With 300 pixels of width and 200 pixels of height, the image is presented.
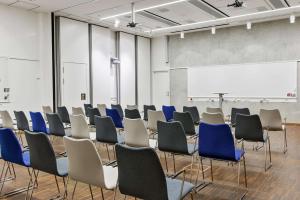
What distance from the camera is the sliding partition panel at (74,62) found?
33.3 feet

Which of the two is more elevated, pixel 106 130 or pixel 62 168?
pixel 106 130

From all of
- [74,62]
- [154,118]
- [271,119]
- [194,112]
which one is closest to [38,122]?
[154,118]

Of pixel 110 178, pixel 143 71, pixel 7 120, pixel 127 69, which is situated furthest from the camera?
pixel 143 71

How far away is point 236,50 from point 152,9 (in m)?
4.50

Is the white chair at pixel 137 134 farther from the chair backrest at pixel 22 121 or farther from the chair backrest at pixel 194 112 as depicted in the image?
the chair backrest at pixel 194 112

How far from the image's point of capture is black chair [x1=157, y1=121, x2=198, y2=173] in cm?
375

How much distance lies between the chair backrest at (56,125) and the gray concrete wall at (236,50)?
8.55 m

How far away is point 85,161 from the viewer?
8.46 feet

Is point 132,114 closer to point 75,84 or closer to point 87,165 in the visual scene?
point 87,165

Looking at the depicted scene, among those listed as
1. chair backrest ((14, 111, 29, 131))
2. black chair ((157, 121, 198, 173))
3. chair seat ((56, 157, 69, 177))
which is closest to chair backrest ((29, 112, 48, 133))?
chair backrest ((14, 111, 29, 131))

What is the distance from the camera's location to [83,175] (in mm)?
2645

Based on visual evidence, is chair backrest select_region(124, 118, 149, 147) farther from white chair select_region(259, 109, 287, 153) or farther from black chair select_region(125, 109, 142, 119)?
white chair select_region(259, 109, 287, 153)

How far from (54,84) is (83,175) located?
26.0ft

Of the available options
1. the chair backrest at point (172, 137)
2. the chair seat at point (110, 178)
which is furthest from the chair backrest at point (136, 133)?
the chair seat at point (110, 178)
